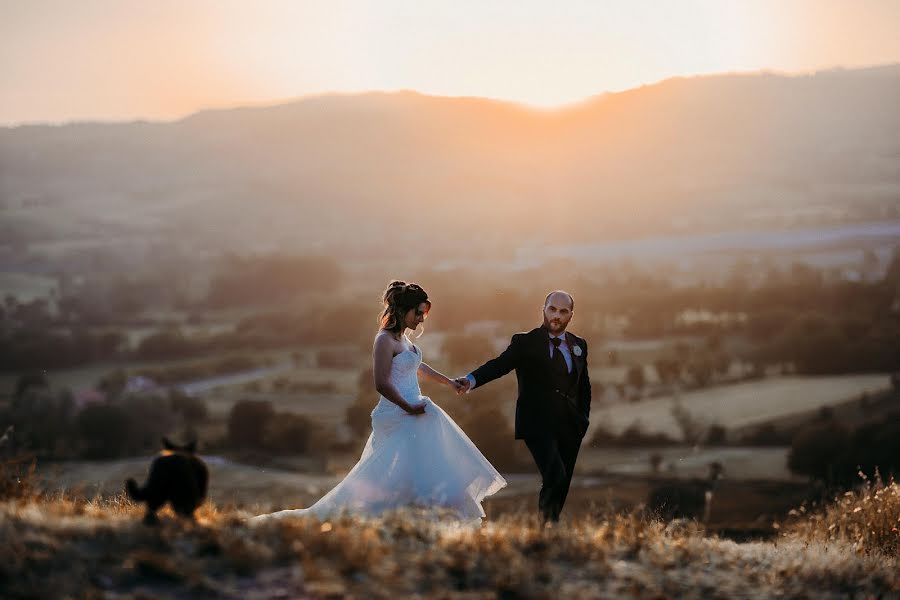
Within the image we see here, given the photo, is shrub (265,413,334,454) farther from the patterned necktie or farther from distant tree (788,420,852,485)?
the patterned necktie

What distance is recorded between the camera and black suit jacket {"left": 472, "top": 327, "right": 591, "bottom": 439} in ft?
29.9

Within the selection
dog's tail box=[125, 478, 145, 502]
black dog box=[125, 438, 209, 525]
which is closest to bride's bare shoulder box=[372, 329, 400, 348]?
black dog box=[125, 438, 209, 525]

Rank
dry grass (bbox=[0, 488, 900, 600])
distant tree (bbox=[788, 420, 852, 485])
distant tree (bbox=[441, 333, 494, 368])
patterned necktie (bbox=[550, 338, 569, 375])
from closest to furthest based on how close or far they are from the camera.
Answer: dry grass (bbox=[0, 488, 900, 600]), patterned necktie (bbox=[550, 338, 569, 375]), distant tree (bbox=[788, 420, 852, 485]), distant tree (bbox=[441, 333, 494, 368])

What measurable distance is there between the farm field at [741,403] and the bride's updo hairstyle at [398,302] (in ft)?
277

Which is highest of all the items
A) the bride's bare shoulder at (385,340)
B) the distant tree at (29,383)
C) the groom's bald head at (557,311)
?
the groom's bald head at (557,311)

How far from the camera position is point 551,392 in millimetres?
9148

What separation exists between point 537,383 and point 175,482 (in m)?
3.59

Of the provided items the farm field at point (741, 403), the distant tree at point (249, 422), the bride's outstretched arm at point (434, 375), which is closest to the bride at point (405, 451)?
the bride's outstretched arm at point (434, 375)

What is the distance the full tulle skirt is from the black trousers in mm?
521

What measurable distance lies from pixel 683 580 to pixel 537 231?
12882 cm

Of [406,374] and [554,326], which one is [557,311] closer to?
[554,326]

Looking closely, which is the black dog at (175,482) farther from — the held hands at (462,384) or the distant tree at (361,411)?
Result: the distant tree at (361,411)

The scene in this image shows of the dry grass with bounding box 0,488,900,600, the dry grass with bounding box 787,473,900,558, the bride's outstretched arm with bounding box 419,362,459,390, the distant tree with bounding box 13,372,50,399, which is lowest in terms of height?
the distant tree with bounding box 13,372,50,399

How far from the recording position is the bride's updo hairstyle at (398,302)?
9000mm
